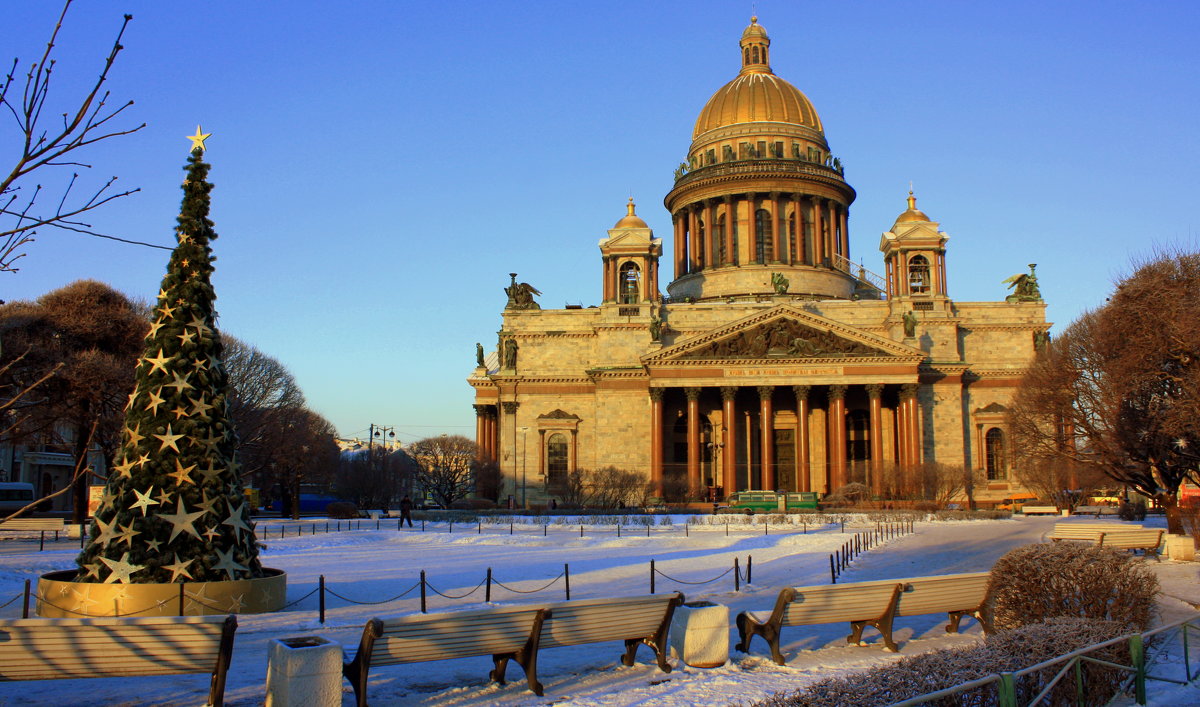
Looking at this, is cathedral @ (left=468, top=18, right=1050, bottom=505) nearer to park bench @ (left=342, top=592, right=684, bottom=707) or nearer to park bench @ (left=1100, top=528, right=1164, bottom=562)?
park bench @ (left=1100, top=528, right=1164, bottom=562)

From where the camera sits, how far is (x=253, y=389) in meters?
63.0

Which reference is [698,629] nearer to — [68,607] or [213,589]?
[213,589]

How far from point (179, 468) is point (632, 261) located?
55486 millimetres

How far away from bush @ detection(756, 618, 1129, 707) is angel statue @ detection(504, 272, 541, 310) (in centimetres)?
6189

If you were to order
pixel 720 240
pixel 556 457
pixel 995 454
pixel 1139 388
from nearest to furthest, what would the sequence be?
pixel 1139 388 < pixel 995 454 < pixel 556 457 < pixel 720 240

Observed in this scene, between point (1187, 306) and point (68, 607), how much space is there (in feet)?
92.5

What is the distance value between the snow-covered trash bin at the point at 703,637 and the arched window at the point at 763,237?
6669 cm

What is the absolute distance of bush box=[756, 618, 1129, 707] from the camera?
8242 millimetres

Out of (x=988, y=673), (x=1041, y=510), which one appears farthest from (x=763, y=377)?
(x=988, y=673)

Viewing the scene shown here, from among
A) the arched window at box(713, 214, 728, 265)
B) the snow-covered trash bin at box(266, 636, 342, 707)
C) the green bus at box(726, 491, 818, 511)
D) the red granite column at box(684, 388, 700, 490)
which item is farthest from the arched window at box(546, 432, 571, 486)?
A: the snow-covered trash bin at box(266, 636, 342, 707)

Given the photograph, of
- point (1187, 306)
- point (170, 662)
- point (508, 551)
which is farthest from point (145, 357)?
point (1187, 306)

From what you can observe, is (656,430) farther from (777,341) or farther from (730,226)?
(730,226)

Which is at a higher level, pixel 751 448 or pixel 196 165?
pixel 196 165

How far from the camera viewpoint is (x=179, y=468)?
16.8 m
